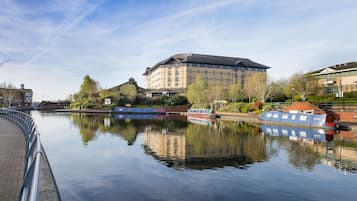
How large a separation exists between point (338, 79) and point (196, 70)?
136ft

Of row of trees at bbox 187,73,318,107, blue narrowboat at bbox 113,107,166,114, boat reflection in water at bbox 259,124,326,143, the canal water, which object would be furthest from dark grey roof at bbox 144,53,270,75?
the canal water

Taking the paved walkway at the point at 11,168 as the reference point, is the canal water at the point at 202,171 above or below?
below

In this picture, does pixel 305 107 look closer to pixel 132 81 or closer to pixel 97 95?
pixel 97 95

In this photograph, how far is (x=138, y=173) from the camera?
9.66 m

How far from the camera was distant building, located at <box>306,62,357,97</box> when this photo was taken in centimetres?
4824

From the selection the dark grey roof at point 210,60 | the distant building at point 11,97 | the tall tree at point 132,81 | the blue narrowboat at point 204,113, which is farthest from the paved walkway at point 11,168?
the distant building at point 11,97

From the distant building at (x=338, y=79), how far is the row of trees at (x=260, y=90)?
12.4 feet

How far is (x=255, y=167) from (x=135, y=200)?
19.2ft

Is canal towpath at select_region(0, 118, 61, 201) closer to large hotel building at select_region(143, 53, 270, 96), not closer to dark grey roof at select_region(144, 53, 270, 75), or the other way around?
large hotel building at select_region(143, 53, 270, 96)

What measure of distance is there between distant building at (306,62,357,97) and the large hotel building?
31190 mm

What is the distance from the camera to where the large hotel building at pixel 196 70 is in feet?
272

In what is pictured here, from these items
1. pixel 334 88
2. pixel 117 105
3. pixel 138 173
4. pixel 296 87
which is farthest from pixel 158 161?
pixel 117 105

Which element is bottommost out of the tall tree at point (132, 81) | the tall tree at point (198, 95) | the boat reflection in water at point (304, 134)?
the boat reflection in water at point (304, 134)

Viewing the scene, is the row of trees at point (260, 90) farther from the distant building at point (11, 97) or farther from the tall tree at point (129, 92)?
the distant building at point (11, 97)
